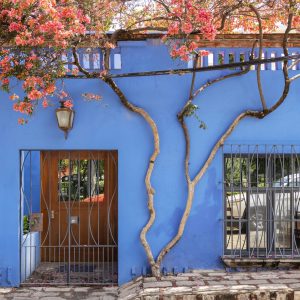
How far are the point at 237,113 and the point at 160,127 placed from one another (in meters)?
1.18

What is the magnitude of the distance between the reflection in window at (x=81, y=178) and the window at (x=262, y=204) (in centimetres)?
219

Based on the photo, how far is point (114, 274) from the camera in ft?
26.2

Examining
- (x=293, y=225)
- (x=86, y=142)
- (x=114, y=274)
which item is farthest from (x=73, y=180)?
(x=293, y=225)

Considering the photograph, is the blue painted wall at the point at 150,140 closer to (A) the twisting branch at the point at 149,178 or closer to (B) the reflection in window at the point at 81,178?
(A) the twisting branch at the point at 149,178

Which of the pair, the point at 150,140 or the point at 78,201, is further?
the point at 78,201

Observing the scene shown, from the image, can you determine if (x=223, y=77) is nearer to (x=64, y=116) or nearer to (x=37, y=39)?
(x=64, y=116)

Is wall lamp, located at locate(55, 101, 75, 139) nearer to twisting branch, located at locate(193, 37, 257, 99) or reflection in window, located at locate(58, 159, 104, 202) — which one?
reflection in window, located at locate(58, 159, 104, 202)

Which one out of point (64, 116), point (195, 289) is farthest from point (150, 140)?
point (195, 289)

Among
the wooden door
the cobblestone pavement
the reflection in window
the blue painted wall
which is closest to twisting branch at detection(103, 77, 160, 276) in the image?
the blue painted wall

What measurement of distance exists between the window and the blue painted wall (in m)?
0.21

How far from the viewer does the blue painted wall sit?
24.5 ft

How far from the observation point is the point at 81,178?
831 centimetres

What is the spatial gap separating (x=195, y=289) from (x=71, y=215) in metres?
2.84

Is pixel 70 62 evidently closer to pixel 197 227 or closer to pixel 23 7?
pixel 23 7
